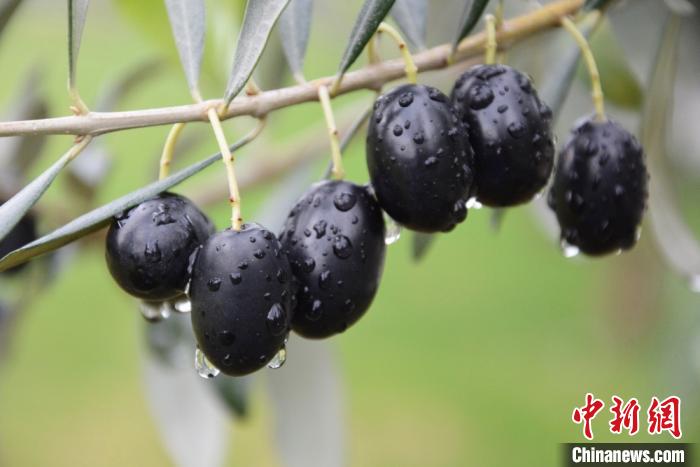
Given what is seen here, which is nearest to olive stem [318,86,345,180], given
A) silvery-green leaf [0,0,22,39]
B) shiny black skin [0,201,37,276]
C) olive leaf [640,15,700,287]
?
silvery-green leaf [0,0,22,39]

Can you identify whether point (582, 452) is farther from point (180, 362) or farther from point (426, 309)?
point (426, 309)

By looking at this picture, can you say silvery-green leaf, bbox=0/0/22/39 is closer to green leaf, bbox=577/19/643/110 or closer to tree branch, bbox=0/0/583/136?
tree branch, bbox=0/0/583/136

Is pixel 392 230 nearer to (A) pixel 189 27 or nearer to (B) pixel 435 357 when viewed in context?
(A) pixel 189 27

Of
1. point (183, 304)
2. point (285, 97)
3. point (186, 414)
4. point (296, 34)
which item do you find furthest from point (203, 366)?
point (186, 414)

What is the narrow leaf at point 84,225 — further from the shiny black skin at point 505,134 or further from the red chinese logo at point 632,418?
the red chinese logo at point 632,418

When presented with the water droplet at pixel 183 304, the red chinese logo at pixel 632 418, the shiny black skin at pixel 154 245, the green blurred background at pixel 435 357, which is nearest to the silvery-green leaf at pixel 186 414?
the red chinese logo at pixel 632 418

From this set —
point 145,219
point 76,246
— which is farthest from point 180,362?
point 145,219
